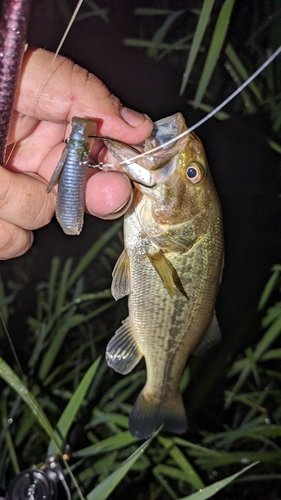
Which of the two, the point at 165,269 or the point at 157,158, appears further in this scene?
the point at 165,269

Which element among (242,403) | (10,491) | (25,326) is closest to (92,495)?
(10,491)

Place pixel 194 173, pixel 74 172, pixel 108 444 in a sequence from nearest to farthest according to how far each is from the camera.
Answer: pixel 74 172 < pixel 194 173 < pixel 108 444

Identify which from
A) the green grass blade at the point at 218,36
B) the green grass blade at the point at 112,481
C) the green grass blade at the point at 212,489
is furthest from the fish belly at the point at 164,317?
the green grass blade at the point at 218,36

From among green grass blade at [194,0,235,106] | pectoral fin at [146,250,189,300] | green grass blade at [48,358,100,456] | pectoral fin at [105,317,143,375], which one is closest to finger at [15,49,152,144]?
pectoral fin at [146,250,189,300]

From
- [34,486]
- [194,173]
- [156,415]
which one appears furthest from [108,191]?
[34,486]

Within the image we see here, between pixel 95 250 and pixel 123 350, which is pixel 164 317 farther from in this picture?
pixel 95 250

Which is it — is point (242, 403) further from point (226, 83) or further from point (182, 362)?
point (226, 83)
